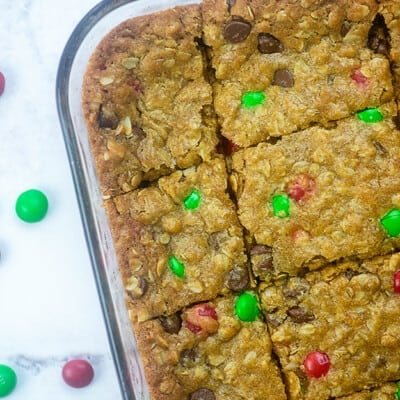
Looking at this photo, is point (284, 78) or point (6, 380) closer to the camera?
point (284, 78)

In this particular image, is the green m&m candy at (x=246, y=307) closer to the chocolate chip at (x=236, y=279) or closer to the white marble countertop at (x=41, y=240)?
the chocolate chip at (x=236, y=279)

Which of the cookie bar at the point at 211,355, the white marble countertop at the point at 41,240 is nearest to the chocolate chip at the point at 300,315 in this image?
the cookie bar at the point at 211,355

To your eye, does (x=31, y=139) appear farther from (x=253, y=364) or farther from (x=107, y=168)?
(x=253, y=364)

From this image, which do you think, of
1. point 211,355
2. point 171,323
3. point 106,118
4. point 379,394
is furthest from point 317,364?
point 106,118

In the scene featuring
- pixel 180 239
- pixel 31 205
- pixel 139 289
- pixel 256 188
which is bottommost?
pixel 139 289

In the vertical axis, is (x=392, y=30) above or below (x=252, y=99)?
above

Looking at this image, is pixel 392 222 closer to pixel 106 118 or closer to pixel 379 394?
pixel 379 394
